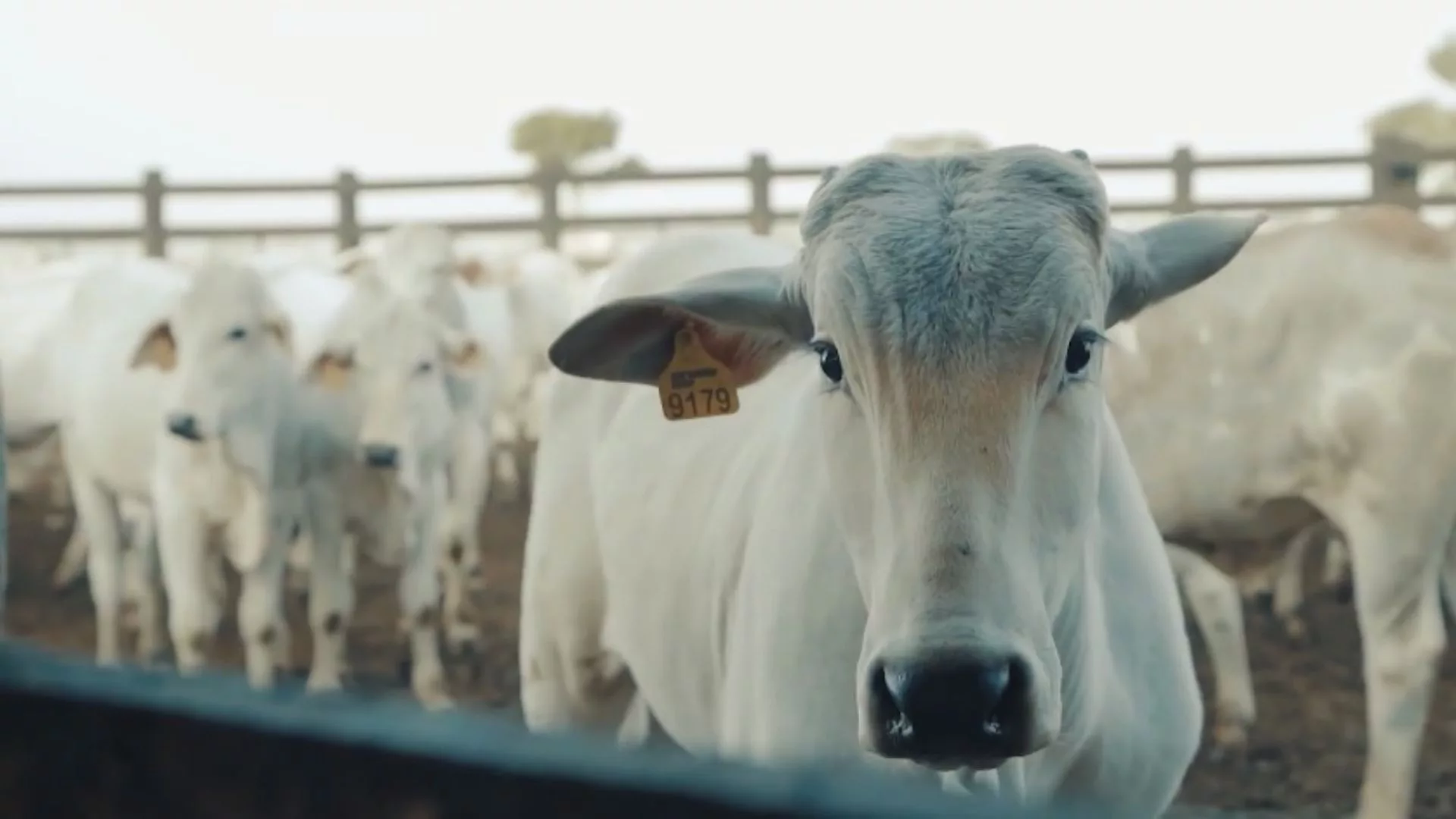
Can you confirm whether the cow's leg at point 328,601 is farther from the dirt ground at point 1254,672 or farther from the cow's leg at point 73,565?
the cow's leg at point 73,565

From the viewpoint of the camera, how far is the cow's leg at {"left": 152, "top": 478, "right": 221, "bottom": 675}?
21.6 feet

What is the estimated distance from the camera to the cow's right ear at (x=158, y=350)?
6.80 m

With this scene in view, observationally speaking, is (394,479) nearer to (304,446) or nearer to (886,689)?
(304,446)

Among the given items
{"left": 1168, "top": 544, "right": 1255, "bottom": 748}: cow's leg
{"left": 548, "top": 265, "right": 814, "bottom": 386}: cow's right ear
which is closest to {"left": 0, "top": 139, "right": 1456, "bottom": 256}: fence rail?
{"left": 1168, "top": 544, "right": 1255, "bottom": 748}: cow's leg

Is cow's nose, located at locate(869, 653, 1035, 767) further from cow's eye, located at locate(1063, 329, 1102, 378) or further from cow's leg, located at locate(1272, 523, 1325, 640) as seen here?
cow's leg, located at locate(1272, 523, 1325, 640)

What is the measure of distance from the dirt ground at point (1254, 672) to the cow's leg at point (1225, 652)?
9 cm

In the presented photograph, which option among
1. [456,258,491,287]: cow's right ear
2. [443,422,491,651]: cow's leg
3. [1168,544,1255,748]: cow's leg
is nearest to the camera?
[1168,544,1255,748]: cow's leg

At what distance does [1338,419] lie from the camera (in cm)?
520

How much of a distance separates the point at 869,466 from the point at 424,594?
16.7ft

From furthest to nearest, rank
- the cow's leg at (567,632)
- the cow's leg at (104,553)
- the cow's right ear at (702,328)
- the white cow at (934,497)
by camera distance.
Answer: the cow's leg at (104,553) → the cow's leg at (567,632) → the cow's right ear at (702,328) → the white cow at (934,497)

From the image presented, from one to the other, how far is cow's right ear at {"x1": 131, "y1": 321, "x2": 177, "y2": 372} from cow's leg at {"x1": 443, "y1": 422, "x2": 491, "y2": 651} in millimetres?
1596

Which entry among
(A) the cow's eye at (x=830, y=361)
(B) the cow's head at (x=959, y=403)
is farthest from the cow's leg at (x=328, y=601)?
(A) the cow's eye at (x=830, y=361)

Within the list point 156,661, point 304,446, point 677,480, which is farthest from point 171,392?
point 677,480

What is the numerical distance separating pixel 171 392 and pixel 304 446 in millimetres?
622
